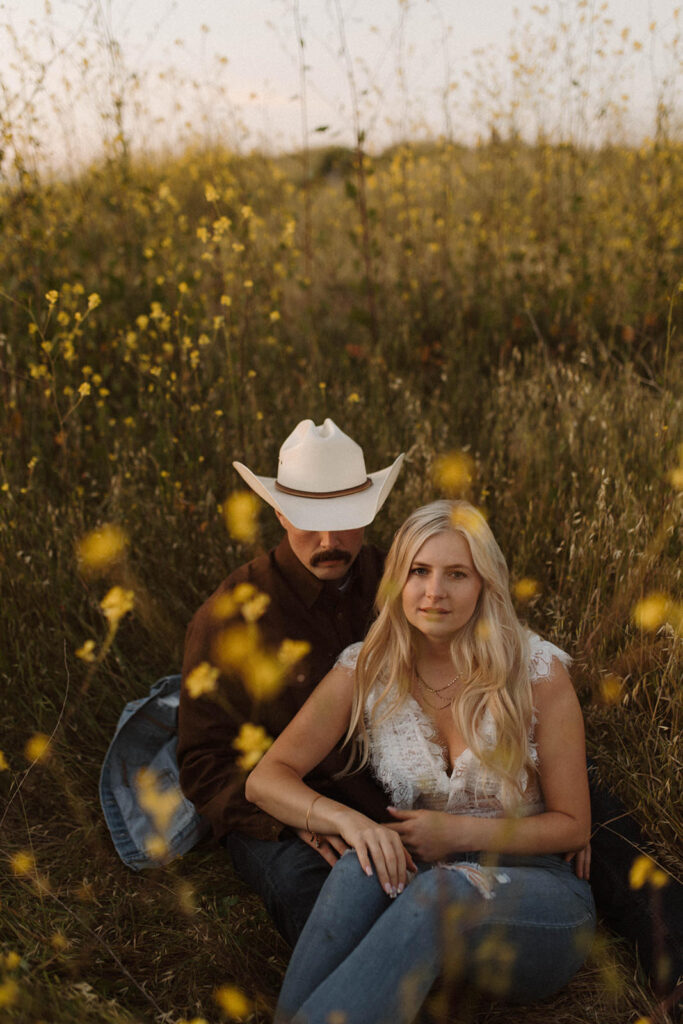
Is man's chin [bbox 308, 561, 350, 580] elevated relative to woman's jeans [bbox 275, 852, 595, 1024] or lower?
elevated

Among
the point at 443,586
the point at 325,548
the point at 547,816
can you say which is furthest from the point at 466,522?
the point at 547,816

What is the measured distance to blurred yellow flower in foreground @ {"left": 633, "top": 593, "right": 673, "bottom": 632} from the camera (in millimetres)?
2490

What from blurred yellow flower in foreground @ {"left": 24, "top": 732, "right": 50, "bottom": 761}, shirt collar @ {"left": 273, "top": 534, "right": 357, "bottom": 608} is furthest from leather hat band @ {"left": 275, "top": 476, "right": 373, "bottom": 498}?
blurred yellow flower in foreground @ {"left": 24, "top": 732, "right": 50, "bottom": 761}

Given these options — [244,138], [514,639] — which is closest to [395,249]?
[244,138]

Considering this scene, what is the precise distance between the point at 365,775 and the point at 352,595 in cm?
53

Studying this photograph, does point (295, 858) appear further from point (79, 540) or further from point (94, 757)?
point (79, 540)

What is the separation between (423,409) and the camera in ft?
14.6

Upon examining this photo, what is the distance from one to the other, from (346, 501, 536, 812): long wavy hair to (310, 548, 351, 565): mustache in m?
0.22

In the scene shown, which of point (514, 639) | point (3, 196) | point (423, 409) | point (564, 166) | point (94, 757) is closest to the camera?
point (514, 639)

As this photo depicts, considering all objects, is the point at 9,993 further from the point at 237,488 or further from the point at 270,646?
the point at 237,488

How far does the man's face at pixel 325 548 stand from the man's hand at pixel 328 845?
70 cm

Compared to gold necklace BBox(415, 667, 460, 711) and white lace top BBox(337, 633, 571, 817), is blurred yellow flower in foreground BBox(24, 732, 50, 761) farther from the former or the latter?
gold necklace BBox(415, 667, 460, 711)

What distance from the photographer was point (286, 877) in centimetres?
219

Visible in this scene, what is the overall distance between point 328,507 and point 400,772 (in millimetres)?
742
